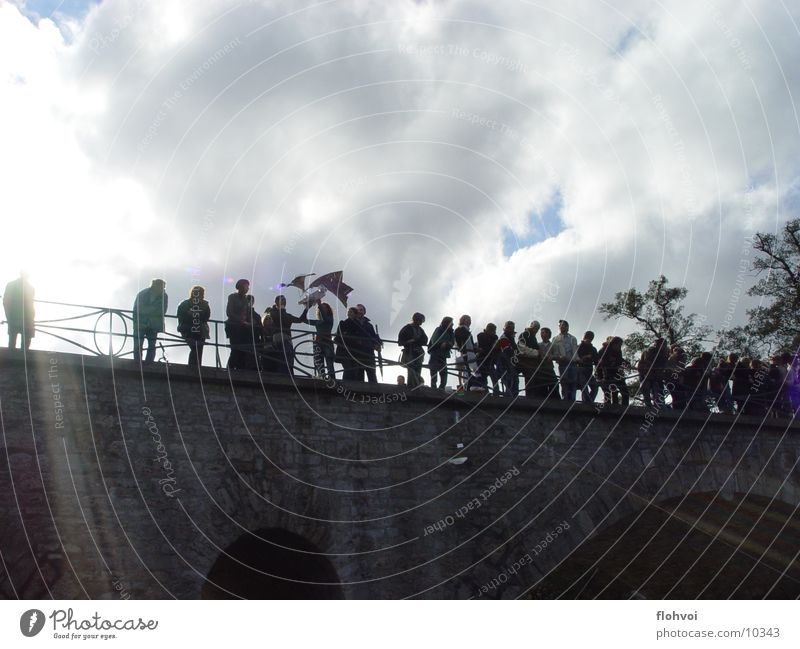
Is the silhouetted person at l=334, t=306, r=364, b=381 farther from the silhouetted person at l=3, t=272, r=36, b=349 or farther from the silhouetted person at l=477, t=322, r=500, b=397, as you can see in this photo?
the silhouetted person at l=3, t=272, r=36, b=349

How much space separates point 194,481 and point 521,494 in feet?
16.0

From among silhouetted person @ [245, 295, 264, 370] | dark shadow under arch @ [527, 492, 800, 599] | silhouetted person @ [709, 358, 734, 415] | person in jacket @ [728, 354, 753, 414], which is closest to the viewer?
silhouetted person @ [245, 295, 264, 370]

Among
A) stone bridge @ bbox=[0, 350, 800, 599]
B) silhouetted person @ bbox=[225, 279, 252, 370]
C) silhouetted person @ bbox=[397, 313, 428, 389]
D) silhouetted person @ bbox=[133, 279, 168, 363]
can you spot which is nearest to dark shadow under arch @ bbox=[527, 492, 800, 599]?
stone bridge @ bbox=[0, 350, 800, 599]

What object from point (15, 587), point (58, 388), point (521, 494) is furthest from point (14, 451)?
point (521, 494)

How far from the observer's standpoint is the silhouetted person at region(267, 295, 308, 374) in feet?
39.2

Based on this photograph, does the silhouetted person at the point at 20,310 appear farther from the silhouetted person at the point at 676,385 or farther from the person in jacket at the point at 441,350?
the silhouetted person at the point at 676,385

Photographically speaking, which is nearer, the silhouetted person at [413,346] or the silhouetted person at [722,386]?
the silhouetted person at [413,346]

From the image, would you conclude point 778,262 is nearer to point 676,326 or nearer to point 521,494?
point 676,326

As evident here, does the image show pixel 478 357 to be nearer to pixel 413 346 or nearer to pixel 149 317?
pixel 413 346

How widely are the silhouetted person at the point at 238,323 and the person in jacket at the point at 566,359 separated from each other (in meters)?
5.09

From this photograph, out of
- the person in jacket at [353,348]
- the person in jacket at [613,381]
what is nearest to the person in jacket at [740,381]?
the person in jacket at [613,381]

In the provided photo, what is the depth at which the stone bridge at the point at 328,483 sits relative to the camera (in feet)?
32.8

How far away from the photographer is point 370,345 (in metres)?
12.9

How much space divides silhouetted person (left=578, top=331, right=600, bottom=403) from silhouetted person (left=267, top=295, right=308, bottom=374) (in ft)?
15.5
